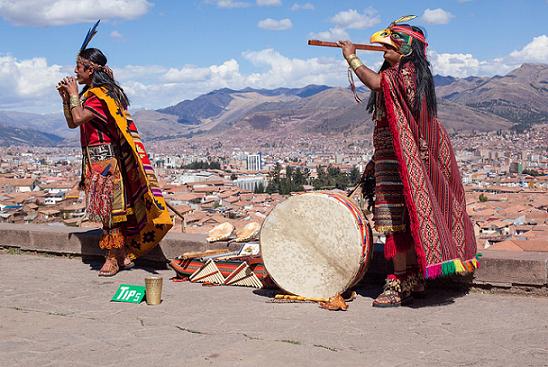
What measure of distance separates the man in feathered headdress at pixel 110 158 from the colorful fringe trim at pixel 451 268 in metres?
2.22

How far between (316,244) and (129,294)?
125 centimetres

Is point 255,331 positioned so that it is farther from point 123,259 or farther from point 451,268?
point 123,259

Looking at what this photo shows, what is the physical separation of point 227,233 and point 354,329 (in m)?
2.28

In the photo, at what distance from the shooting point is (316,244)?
4.53 metres

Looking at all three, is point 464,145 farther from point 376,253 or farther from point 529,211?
point 376,253

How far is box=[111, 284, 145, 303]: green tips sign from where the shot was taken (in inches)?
183

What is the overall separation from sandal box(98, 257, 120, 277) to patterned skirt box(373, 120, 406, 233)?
7.46 ft

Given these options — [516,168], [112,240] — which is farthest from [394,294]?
[516,168]

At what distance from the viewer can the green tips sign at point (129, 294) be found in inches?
183

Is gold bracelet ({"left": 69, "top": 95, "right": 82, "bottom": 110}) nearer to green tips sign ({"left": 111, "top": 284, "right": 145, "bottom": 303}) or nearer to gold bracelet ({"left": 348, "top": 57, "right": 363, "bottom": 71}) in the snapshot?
green tips sign ({"left": 111, "top": 284, "right": 145, "bottom": 303})

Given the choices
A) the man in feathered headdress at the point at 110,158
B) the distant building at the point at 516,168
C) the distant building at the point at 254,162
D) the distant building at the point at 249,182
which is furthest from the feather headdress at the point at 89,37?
the distant building at the point at 254,162

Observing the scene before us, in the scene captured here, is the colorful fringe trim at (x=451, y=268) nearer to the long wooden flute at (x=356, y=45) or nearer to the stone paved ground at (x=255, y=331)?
the stone paved ground at (x=255, y=331)

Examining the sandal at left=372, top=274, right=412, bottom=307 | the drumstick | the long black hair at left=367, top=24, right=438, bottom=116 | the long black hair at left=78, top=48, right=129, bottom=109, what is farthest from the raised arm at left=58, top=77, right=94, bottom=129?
the sandal at left=372, top=274, right=412, bottom=307

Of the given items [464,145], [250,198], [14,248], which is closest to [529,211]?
[250,198]
